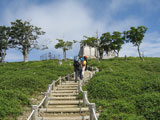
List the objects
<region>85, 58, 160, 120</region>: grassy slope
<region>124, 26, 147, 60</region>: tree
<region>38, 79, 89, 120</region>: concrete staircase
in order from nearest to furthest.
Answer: <region>85, 58, 160, 120</region>: grassy slope → <region>38, 79, 89, 120</region>: concrete staircase → <region>124, 26, 147, 60</region>: tree

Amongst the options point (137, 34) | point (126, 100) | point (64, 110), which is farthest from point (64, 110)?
point (137, 34)

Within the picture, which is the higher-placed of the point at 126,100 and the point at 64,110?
the point at 126,100

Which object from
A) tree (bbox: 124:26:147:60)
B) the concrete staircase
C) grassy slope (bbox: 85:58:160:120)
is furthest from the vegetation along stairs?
tree (bbox: 124:26:147:60)

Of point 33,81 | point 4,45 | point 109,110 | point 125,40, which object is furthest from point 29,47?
point 109,110

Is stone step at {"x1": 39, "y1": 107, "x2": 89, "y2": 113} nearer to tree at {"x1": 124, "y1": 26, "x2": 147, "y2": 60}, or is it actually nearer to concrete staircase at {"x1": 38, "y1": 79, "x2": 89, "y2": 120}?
concrete staircase at {"x1": 38, "y1": 79, "x2": 89, "y2": 120}

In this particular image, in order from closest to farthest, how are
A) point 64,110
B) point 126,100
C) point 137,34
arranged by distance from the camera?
point 64,110 → point 126,100 → point 137,34

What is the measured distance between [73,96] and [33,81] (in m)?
4.29

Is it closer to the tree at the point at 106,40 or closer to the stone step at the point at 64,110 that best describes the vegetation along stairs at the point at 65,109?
the stone step at the point at 64,110

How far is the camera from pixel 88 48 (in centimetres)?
5209

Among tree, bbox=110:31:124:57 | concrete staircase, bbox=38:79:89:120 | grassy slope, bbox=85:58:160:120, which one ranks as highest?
tree, bbox=110:31:124:57

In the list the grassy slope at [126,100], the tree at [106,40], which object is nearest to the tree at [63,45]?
the tree at [106,40]

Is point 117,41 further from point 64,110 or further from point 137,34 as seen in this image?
point 64,110

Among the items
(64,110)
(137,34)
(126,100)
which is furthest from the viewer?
(137,34)

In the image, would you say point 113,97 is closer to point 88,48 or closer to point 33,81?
point 33,81
